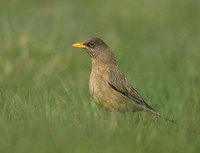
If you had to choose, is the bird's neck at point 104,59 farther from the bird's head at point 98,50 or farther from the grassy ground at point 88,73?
the grassy ground at point 88,73

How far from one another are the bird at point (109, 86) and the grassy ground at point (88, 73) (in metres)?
0.25

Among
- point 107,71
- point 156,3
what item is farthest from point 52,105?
point 156,3

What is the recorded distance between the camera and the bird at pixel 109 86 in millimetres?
6496

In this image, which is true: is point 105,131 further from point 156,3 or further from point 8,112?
point 156,3

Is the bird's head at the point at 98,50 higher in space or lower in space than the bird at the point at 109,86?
higher

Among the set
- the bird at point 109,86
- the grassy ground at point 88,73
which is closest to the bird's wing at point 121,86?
the bird at point 109,86

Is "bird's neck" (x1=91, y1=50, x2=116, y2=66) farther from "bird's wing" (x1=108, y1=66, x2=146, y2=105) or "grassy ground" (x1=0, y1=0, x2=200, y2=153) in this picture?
"grassy ground" (x1=0, y1=0, x2=200, y2=153)

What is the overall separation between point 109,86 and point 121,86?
0.73 feet

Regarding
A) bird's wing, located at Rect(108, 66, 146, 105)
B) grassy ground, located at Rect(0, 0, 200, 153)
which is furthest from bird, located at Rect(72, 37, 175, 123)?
grassy ground, located at Rect(0, 0, 200, 153)

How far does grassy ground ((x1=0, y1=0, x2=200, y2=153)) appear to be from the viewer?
4801 millimetres

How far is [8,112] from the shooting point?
5.74 metres

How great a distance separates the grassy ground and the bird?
250mm

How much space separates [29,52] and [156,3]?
7.29m

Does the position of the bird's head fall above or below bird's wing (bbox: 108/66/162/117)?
above
